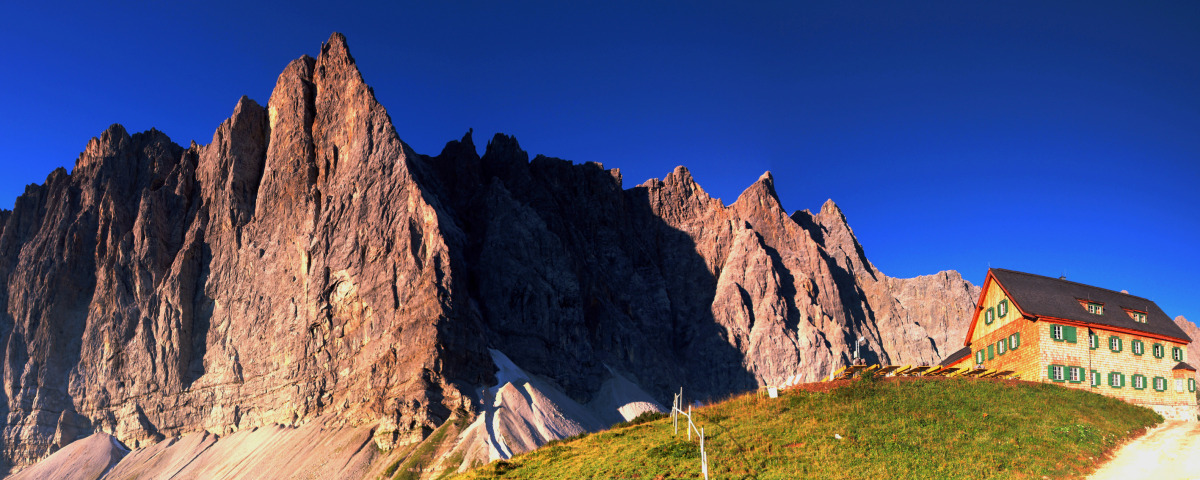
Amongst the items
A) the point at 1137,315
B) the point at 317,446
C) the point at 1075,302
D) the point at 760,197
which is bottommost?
the point at 317,446

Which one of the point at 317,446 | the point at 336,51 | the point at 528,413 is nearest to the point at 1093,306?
the point at 528,413

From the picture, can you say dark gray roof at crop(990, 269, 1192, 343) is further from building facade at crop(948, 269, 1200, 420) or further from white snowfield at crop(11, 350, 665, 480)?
white snowfield at crop(11, 350, 665, 480)

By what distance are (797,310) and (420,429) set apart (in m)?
80.9

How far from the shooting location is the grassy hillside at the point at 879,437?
39406 millimetres

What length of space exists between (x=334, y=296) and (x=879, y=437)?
8379 centimetres

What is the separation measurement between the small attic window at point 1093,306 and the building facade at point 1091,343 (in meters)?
0.06

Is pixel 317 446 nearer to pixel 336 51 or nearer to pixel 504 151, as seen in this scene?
pixel 336 51

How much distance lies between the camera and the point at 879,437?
4269 cm

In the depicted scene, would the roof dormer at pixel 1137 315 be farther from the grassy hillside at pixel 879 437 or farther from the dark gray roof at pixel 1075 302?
the grassy hillside at pixel 879 437

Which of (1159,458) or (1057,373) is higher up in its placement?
(1057,373)

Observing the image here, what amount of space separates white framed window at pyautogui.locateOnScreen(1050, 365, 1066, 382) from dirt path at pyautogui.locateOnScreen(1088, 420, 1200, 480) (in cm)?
806

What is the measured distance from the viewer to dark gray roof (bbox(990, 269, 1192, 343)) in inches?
2239

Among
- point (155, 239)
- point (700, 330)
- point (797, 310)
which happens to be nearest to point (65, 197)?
point (155, 239)

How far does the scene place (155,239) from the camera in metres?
126
